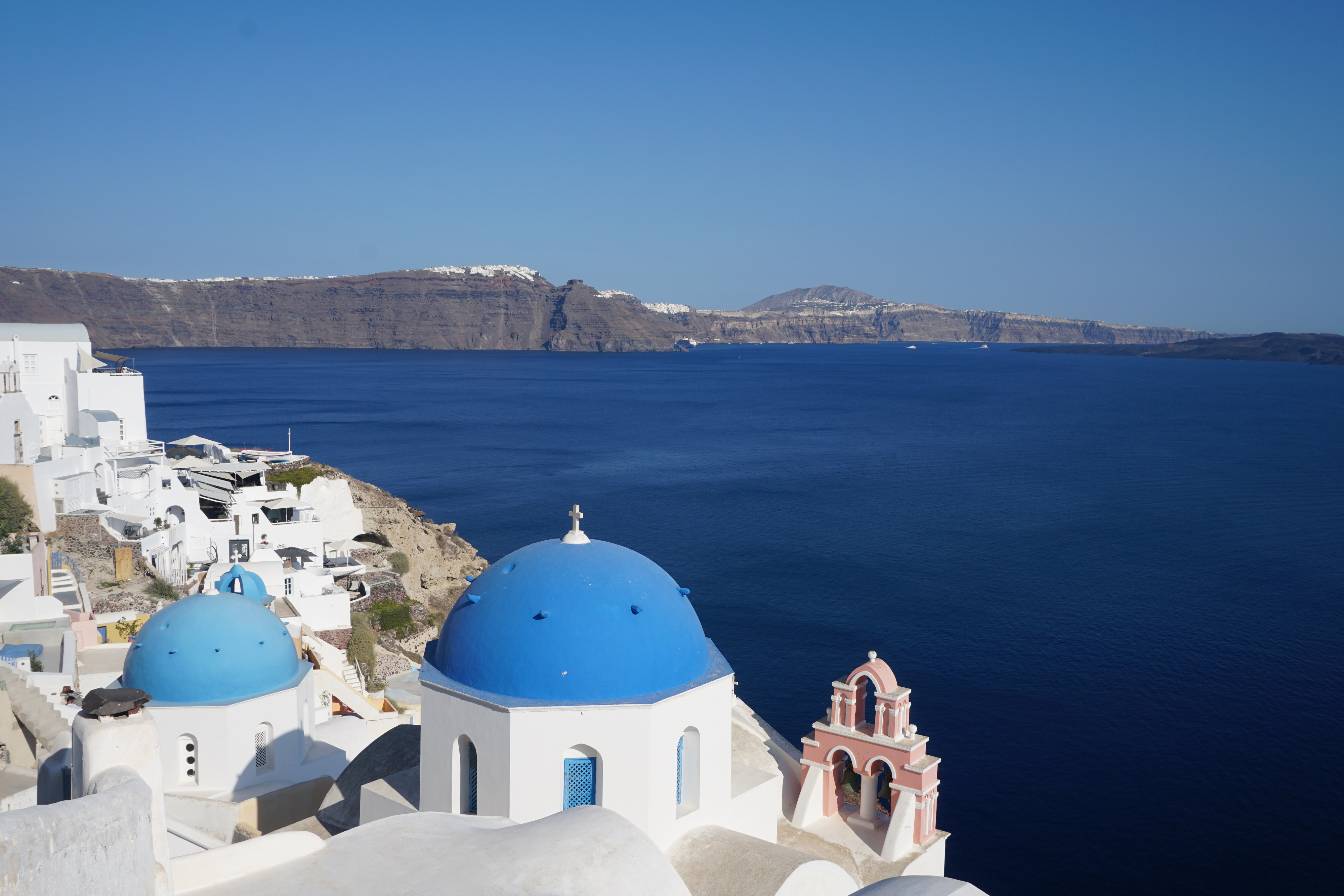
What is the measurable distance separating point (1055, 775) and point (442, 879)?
2124cm

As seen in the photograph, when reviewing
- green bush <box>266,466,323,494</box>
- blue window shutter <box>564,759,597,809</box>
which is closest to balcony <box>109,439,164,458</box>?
green bush <box>266,466,323,494</box>

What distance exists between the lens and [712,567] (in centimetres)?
4094

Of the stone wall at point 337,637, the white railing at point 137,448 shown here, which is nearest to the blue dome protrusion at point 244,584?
the stone wall at point 337,637

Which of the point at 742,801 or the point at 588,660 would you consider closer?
the point at 588,660

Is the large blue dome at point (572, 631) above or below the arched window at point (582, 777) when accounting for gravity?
above

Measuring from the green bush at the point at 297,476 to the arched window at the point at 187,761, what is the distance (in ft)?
83.9

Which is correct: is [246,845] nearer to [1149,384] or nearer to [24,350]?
[24,350]

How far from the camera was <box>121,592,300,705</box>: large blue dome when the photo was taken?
47.0 ft

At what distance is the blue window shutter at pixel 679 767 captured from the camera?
10.4m

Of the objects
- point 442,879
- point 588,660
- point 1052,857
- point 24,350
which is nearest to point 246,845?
point 442,879

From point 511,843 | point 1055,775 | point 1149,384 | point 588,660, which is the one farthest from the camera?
point 1149,384

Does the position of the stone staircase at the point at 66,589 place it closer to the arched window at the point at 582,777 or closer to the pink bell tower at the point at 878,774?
the arched window at the point at 582,777

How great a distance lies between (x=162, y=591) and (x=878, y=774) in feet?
66.3

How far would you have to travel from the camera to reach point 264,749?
15.0 m
